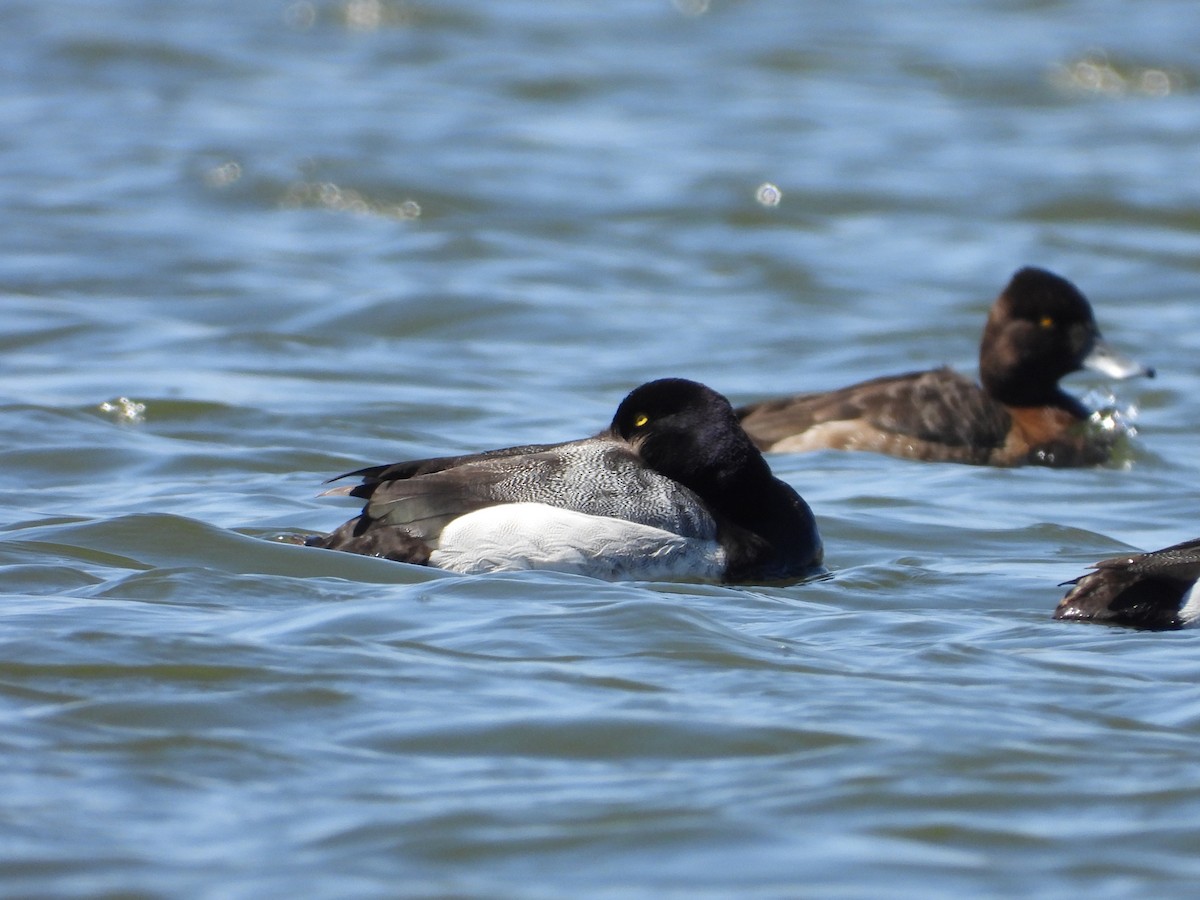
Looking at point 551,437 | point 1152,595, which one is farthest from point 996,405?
point 1152,595

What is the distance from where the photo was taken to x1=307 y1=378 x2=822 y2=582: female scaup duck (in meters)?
6.41

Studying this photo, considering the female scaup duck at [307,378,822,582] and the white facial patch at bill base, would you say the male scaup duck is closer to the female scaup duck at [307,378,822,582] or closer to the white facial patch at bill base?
the white facial patch at bill base

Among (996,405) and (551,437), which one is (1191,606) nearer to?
(551,437)

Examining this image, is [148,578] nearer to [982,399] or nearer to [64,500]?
[64,500]

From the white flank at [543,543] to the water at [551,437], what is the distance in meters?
0.16

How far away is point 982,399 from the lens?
1021 cm

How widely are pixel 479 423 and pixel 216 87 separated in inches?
470

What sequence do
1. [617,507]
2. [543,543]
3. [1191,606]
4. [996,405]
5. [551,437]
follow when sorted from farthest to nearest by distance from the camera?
[996,405]
[551,437]
[617,507]
[543,543]
[1191,606]

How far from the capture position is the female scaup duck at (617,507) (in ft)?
A: 21.0

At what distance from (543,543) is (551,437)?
10.9 feet

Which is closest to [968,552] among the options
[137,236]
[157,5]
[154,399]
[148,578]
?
[148,578]

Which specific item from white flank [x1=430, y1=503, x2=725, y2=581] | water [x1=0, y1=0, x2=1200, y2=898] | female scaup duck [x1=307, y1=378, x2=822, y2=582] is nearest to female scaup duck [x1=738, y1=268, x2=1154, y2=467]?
water [x1=0, y1=0, x2=1200, y2=898]

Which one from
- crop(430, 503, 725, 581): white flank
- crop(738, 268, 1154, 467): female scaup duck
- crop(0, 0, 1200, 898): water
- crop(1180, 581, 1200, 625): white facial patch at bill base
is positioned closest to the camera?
crop(0, 0, 1200, 898): water

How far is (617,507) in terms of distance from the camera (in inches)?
257
